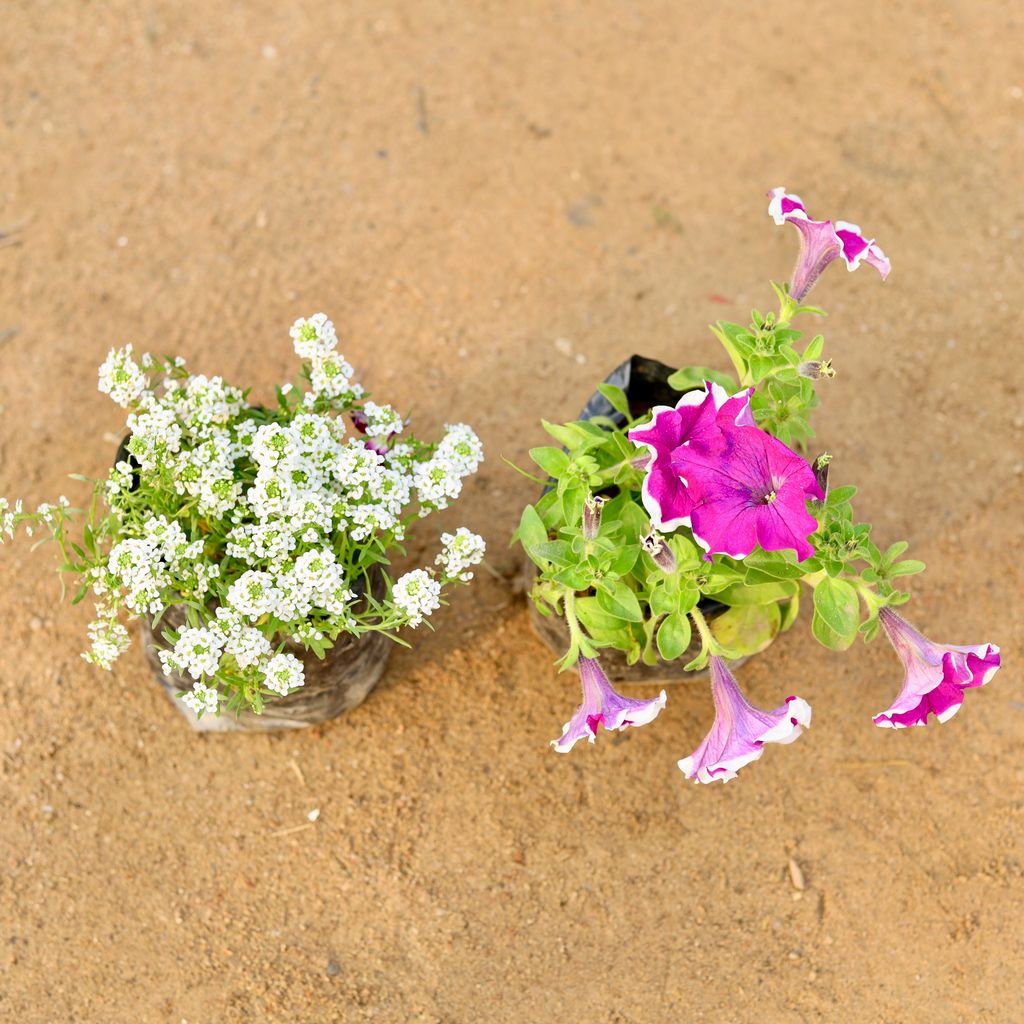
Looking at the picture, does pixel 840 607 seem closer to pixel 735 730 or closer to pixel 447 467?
pixel 735 730

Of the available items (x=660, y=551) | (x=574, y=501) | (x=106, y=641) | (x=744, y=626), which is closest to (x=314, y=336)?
(x=574, y=501)

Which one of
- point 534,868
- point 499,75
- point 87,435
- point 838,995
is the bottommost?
point 838,995

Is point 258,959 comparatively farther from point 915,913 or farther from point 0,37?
point 0,37

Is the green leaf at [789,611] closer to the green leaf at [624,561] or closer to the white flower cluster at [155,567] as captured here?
the green leaf at [624,561]

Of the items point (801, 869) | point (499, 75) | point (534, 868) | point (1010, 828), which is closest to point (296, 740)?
point (534, 868)

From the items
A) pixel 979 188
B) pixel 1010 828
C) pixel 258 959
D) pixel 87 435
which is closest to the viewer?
pixel 258 959

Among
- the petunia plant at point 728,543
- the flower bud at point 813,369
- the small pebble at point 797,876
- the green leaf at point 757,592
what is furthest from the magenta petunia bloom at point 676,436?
the small pebble at point 797,876
